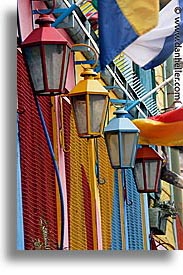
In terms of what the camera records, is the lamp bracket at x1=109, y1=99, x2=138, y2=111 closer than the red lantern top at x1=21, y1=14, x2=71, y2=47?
No

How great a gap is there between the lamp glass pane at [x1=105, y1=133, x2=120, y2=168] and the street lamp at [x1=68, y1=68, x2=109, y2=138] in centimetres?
4

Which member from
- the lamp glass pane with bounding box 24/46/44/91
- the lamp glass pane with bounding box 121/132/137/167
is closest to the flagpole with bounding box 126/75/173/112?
the lamp glass pane with bounding box 121/132/137/167

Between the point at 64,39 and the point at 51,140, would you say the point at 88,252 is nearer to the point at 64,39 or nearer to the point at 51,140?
the point at 51,140

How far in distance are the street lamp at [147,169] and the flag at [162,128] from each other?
0.12 ft

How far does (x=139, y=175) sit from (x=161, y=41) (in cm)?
46

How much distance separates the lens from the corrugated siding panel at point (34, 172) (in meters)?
2.52

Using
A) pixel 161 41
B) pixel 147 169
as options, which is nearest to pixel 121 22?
pixel 161 41

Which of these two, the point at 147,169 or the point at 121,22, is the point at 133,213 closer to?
the point at 147,169

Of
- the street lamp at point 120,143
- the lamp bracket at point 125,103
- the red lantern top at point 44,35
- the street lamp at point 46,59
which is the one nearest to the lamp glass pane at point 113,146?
the street lamp at point 120,143

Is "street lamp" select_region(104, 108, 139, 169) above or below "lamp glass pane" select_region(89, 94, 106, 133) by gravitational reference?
below

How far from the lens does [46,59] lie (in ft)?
8.17

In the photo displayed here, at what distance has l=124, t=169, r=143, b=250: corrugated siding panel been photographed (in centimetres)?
258

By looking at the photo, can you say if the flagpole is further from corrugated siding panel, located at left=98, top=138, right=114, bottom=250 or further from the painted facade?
corrugated siding panel, located at left=98, top=138, right=114, bottom=250

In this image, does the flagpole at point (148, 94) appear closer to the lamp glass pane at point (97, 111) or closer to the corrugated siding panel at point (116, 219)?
the lamp glass pane at point (97, 111)
